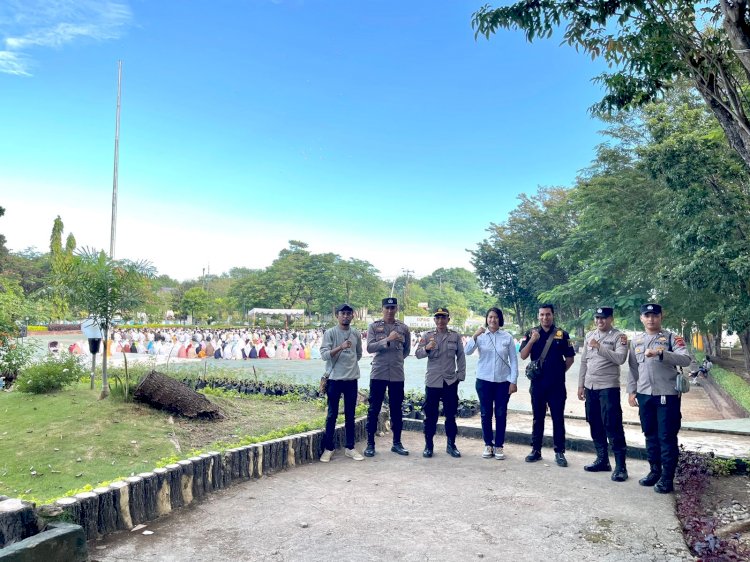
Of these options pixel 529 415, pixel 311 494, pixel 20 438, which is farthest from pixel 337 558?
pixel 529 415

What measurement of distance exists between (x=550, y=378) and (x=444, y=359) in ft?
3.64

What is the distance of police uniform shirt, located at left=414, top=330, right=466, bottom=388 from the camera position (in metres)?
5.98

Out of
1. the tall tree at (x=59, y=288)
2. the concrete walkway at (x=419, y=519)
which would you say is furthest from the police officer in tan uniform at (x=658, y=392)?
the tall tree at (x=59, y=288)

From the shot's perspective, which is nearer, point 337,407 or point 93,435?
point 337,407

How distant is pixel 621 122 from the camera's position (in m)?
16.2

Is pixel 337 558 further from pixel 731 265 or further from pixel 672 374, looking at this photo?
pixel 731 265

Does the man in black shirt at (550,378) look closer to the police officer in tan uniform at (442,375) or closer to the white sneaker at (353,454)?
the police officer in tan uniform at (442,375)

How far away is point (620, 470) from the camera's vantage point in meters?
5.04

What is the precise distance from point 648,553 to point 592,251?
18022mm

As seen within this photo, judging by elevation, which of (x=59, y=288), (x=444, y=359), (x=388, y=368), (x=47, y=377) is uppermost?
(x=59, y=288)

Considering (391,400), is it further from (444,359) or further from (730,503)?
(730,503)

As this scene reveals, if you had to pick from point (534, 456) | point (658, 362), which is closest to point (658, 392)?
point (658, 362)

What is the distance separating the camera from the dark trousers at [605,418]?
5133mm

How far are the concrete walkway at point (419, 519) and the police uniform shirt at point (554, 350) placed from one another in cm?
97
